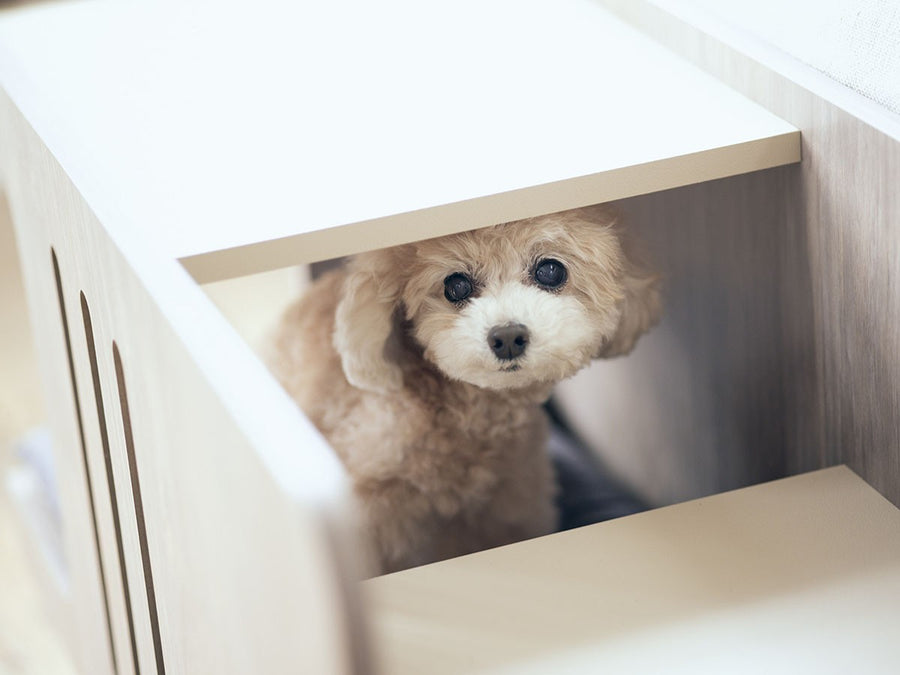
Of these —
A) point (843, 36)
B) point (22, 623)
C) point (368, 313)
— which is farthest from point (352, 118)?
point (22, 623)

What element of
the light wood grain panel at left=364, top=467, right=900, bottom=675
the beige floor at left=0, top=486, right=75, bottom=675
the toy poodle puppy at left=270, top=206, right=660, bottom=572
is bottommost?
the beige floor at left=0, top=486, right=75, bottom=675

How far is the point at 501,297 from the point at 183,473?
1.21 ft

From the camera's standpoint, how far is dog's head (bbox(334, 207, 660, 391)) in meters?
0.88

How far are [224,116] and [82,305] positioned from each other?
0.81 feet

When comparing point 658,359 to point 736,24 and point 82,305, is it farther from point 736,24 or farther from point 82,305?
point 82,305

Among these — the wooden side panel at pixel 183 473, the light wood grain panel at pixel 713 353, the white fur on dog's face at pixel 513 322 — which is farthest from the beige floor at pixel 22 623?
the white fur on dog's face at pixel 513 322

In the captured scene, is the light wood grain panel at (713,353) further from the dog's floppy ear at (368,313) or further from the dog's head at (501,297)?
the dog's floppy ear at (368,313)

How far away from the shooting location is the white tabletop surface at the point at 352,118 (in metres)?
0.79

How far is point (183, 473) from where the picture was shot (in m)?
0.59

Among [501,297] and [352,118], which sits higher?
[352,118]

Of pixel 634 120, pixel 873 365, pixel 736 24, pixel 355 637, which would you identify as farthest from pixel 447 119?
pixel 355 637

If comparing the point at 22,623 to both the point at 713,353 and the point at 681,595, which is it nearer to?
the point at 713,353

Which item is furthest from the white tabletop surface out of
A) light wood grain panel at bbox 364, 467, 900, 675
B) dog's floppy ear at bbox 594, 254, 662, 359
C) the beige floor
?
the beige floor

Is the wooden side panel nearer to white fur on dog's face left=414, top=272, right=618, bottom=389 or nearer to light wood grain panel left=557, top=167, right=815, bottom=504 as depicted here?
white fur on dog's face left=414, top=272, right=618, bottom=389
